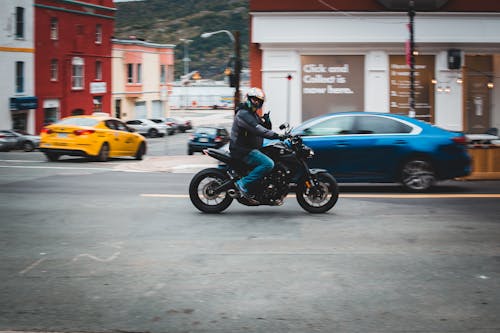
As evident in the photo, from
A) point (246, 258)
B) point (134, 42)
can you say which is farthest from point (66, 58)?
point (246, 258)

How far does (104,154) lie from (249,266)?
15.5 meters

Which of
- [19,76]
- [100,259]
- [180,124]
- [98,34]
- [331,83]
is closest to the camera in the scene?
[100,259]

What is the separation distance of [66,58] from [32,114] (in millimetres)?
6029

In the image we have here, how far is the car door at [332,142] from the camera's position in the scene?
45.7 feet

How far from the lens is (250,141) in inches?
425

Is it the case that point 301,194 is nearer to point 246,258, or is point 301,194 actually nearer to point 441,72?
point 246,258

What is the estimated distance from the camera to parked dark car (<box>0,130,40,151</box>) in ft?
126

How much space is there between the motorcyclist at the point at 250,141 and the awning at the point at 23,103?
38398 millimetres

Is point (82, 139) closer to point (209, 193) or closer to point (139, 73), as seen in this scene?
point (209, 193)

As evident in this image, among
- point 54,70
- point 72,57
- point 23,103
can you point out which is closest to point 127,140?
point 23,103

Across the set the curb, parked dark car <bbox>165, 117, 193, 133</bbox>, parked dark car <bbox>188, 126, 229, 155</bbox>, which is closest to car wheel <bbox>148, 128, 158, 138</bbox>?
parked dark car <bbox>165, 117, 193, 133</bbox>

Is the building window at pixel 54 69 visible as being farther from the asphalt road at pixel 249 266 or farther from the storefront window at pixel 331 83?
the asphalt road at pixel 249 266

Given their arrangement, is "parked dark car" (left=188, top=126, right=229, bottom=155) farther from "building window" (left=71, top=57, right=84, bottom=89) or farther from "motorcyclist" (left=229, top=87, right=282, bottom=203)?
"motorcyclist" (left=229, top=87, right=282, bottom=203)

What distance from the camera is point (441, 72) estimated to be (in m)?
25.2
